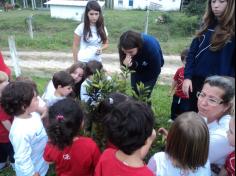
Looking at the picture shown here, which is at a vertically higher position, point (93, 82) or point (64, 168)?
point (93, 82)

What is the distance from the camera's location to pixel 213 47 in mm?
3055

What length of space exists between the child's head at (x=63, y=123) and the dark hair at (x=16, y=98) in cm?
60

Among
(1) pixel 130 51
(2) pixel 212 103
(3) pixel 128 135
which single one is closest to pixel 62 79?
(1) pixel 130 51

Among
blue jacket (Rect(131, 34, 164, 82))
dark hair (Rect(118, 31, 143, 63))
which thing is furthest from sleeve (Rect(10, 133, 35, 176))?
blue jacket (Rect(131, 34, 164, 82))

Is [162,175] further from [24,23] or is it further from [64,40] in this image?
[24,23]

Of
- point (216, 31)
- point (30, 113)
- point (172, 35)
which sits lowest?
point (172, 35)

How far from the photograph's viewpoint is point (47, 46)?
547 inches

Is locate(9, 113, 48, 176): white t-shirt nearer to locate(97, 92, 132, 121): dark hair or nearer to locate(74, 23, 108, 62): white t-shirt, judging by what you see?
locate(97, 92, 132, 121): dark hair

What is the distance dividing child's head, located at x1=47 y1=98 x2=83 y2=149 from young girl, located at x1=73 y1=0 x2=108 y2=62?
8.68ft

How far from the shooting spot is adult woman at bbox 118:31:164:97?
377 cm

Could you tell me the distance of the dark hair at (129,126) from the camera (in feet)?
6.48

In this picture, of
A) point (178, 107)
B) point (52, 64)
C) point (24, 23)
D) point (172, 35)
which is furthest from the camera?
point (24, 23)

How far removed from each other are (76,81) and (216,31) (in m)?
2.13

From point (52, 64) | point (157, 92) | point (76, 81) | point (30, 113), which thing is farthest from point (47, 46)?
point (30, 113)
